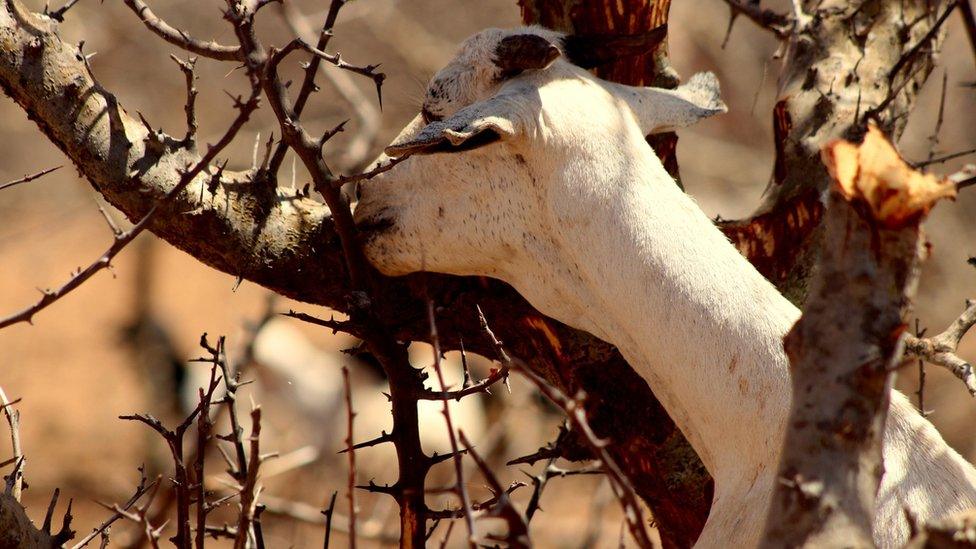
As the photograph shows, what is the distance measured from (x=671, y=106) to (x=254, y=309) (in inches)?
208

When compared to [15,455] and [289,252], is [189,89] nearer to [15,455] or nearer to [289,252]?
[289,252]

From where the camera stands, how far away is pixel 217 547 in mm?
6879

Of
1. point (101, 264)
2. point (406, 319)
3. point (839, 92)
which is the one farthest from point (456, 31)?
point (101, 264)

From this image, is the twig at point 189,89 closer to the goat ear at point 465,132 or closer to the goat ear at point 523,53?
the goat ear at point 465,132

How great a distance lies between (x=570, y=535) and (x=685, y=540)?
4.54 metres

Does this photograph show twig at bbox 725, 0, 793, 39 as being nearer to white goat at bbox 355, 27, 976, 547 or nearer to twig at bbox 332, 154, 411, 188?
white goat at bbox 355, 27, 976, 547

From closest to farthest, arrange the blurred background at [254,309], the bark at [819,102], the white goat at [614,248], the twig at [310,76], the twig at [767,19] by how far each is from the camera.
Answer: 1. the white goat at [614,248]
2. the twig at [310,76]
3. the bark at [819,102]
4. the twig at [767,19]
5. the blurred background at [254,309]

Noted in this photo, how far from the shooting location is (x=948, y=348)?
264 cm

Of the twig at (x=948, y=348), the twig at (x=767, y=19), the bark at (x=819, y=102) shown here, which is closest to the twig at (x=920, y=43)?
the bark at (x=819, y=102)

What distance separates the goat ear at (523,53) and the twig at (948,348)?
1.14 m

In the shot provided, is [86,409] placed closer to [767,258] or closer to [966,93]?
[767,258]

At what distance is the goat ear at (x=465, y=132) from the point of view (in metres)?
2.23

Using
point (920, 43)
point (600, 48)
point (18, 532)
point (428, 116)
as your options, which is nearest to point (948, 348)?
point (920, 43)

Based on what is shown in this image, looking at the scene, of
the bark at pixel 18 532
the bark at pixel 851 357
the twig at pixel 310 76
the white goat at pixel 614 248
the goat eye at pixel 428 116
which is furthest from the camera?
the goat eye at pixel 428 116
